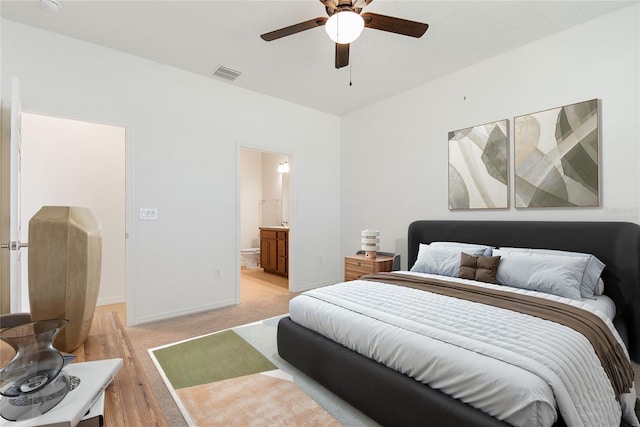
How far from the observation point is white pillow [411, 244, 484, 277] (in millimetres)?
3031

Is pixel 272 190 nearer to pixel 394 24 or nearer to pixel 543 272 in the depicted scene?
pixel 394 24

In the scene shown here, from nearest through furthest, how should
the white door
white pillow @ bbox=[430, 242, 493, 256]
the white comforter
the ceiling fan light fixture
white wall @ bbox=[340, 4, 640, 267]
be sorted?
the white comforter
the white door
the ceiling fan light fixture
white wall @ bbox=[340, 4, 640, 267]
white pillow @ bbox=[430, 242, 493, 256]

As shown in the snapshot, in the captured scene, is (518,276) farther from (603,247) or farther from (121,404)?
(121,404)

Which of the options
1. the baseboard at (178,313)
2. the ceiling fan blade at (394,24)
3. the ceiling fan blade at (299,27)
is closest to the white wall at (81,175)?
the baseboard at (178,313)

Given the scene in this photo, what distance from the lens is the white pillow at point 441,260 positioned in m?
3.03

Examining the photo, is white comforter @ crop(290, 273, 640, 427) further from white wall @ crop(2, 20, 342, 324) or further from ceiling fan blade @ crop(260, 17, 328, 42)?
white wall @ crop(2, 20, 342, 324)

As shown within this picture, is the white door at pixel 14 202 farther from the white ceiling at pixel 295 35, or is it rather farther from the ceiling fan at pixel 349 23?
the ceiling fan at pixel 349 23

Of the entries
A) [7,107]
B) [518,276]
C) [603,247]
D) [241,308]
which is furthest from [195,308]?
[603,247]

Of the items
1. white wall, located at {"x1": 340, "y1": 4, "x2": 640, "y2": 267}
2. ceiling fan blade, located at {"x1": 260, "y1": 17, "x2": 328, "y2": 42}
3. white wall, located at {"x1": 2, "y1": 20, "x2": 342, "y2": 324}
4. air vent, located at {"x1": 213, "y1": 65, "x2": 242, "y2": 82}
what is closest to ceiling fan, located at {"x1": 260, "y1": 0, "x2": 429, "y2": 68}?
ceiling fan blade, located at {"x1": 260, "y1": 17, "x2": 328, "y2": 42}

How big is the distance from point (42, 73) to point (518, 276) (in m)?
4.57

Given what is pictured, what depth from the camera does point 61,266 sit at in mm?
982

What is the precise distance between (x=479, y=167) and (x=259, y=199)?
496 cm

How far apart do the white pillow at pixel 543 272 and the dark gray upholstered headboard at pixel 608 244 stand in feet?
0.99

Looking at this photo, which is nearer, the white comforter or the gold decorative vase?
the gold decorative vase
